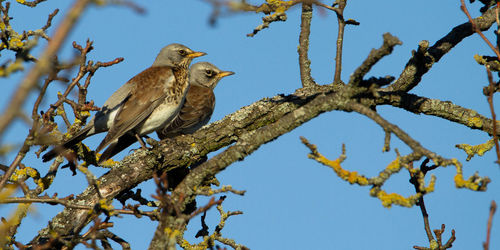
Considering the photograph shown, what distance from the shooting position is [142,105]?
6848 mm

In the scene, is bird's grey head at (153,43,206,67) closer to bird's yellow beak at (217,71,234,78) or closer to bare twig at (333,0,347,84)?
bird's yellow beak at (217,71,234,78)

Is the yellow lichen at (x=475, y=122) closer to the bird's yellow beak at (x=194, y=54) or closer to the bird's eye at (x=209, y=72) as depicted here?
the bird's yellow beak at (x=194, y=54)

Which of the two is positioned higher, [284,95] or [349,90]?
[284,95]

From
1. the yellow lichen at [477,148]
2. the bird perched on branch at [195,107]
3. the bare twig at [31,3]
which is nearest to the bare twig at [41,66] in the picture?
the bare twig at [31,3]

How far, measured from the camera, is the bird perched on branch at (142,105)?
641 centimetres

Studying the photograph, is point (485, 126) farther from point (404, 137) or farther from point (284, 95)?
point (404, 137)

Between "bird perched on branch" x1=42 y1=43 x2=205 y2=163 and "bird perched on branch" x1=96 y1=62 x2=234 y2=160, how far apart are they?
18 cm

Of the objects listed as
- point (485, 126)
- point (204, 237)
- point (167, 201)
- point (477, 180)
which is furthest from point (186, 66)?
point (477, 180)

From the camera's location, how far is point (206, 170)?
3.77 metres

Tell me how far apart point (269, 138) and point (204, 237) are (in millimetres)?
2000

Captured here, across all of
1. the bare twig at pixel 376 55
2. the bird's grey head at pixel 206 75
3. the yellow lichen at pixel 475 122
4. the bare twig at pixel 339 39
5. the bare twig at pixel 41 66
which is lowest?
the bare twig at pixel 41 66

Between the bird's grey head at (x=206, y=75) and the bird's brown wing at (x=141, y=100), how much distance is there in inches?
72.0

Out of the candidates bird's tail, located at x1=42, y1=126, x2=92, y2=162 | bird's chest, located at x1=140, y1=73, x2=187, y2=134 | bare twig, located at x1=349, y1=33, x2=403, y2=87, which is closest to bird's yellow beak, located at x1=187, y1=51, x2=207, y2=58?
bird's chest, located at x1=140, y1=73, x2=187, y2=134

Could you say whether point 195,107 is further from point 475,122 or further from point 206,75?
point 475,122
